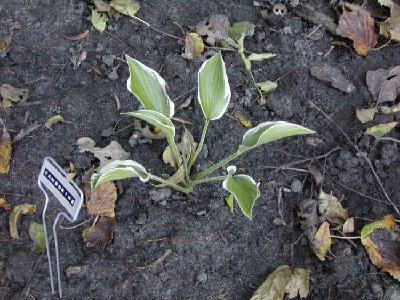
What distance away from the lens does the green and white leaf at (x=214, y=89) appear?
1735 mm

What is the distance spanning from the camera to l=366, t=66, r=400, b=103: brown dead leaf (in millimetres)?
2143

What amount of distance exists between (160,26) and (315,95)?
0.69 meters

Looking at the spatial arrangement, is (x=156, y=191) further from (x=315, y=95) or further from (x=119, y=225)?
(x=315, y=95)

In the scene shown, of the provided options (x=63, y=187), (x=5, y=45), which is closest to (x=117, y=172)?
(x=63, y=187)

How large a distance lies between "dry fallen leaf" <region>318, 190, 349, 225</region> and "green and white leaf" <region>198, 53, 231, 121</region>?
49 cm

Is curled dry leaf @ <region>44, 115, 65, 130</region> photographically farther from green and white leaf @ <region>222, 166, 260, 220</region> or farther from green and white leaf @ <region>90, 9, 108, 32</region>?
green and white leaf @ <region>222, 166, 260, 220</region>

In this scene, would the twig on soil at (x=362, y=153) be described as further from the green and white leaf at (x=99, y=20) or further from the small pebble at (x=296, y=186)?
the green and white leaf at (x=99, y=20)

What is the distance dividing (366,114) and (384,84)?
154 millimetres

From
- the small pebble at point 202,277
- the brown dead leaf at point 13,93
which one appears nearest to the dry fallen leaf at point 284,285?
the small pebble at point 202,277

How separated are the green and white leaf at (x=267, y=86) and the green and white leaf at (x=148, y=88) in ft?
1.63

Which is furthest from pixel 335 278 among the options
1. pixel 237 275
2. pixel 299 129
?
pixel 299 129

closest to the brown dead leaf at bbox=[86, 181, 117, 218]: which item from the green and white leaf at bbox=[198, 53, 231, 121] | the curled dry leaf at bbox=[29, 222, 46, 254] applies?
the curled dry leaf at bbox=[29, 222, 46, 254]

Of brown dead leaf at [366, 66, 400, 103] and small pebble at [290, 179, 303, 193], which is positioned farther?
brown dead leaf at [366, 66, 400, 103]

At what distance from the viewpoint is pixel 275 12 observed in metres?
2.34
